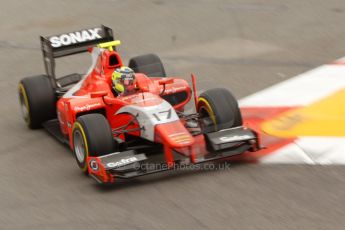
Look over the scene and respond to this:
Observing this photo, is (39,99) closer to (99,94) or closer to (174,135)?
(99,94)

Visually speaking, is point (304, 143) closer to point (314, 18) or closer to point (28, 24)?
point (314, 18)

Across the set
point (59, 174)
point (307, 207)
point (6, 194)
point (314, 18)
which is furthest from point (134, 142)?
point (314, 18)

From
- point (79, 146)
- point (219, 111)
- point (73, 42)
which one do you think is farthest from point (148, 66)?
point (79, 146)

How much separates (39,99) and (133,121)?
2.09m

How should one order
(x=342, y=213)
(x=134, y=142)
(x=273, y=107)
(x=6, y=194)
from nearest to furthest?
1. (x=342, y=213)
2. (x=6, y=194)
3. (x=134, y=142)
4. (x=273, y=107)

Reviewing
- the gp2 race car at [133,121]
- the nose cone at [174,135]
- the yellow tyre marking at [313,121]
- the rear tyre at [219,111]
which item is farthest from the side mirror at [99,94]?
the yellow tyre marking at [313,121]

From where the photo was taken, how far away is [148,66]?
12.1 metres

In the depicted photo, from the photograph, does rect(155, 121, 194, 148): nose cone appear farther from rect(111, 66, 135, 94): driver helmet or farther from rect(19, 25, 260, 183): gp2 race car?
rect(111, 66, 135, 94): driver helmet

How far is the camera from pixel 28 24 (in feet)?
59.2

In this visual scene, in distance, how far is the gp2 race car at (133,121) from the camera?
983 centimetres

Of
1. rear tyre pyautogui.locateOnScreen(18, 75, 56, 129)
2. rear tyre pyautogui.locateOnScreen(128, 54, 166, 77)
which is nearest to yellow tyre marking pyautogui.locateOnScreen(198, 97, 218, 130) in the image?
rear tyre pyautogui.locateOnScreen(128, 54, 166, 77)

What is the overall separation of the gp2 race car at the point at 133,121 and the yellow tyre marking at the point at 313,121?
1104 mm

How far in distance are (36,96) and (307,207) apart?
4.50 meters

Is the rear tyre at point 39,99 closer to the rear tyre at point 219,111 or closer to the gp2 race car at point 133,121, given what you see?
the gp2 race car at point 133,121
